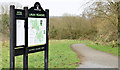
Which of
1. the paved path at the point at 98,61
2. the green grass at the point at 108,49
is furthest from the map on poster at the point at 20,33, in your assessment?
the green grass at the point at 108,49

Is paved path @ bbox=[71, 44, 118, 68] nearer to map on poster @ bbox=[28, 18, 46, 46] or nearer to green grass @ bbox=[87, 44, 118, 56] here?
green grass @ bbox=[87, 44, 118, 56]

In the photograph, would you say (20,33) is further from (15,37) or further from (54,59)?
(54,59)

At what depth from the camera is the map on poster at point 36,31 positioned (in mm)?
5898

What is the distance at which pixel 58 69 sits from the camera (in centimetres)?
795

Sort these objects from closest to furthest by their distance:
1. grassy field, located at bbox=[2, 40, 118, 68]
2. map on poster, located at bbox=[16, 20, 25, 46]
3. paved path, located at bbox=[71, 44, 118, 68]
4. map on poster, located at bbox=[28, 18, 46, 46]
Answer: map on poster, located at bbox=[16, 20, 25, 46] → map on poster, located at bbox=[28, 18, 46, 46] → paved path, located at bbox=[71, 44, 118, 68] → grassy field, located at bbox=[2, 40, 118, 68]

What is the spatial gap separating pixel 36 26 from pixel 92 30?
16.2 m

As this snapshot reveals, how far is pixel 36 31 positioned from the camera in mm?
6164


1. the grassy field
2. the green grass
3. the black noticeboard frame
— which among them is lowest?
the grassy field

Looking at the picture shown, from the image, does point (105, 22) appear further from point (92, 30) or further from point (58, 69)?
point (58, 69)

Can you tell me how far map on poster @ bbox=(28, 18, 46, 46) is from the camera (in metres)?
5.90

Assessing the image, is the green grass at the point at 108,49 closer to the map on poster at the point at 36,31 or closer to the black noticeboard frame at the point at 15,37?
the map on poster at the point at 36,31

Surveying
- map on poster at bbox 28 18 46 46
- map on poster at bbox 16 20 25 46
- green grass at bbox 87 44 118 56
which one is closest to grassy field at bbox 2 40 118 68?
green grass at bbox 87 44 118 56

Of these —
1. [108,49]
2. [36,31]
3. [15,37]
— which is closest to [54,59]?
[36,31]

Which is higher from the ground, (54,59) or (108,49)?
(108,49)
